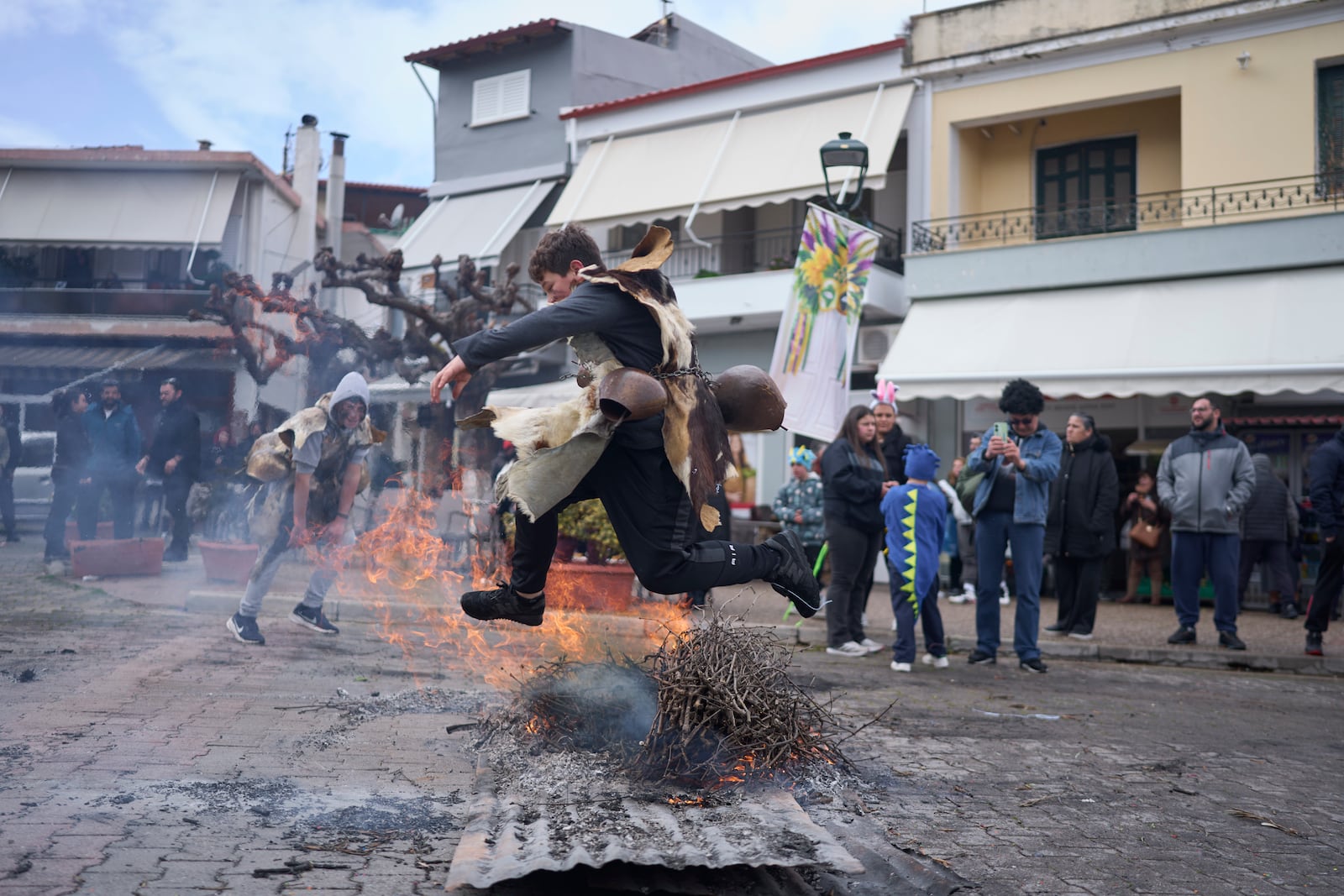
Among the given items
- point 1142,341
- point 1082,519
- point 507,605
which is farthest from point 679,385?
point 1142,341

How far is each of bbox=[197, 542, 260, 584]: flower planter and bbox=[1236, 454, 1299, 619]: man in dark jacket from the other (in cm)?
1030

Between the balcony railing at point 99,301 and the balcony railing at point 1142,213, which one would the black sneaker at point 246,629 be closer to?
the balcony railing at point 99,301

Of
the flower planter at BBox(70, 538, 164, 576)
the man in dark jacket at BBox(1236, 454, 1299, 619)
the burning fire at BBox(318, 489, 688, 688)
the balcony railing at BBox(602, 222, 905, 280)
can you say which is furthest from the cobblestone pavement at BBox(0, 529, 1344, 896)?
the balcony railing at BBox(602, 222, 905, 280)

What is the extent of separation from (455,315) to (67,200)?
4.79 m

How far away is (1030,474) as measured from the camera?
26.3 ft

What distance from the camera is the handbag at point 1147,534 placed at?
13.4 metres

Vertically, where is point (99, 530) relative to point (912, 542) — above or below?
below

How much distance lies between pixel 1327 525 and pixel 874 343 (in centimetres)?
956

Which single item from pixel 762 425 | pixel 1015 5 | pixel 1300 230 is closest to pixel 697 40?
pixel 1015 5

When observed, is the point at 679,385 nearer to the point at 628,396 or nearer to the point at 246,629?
the point at 628,396

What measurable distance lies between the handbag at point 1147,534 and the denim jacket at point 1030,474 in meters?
5.92

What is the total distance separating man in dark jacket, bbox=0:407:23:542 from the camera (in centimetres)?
1132

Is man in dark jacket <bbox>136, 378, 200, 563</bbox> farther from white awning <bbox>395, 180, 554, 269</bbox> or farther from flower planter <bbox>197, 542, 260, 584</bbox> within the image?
white awning <bbox>395, 180, 554, 269</bbox>

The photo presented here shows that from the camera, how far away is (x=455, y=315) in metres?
14.2
